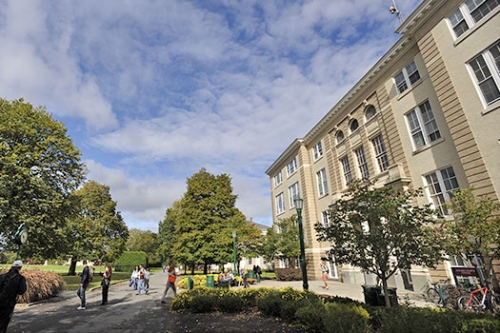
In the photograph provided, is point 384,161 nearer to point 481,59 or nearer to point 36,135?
point 481,59

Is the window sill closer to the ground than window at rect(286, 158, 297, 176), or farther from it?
closer to the ground

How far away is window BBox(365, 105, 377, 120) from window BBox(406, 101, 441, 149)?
12.2ft

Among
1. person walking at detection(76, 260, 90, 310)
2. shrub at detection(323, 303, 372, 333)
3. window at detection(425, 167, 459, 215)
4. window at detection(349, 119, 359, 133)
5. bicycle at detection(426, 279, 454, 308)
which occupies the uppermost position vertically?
window at detection(349, 119, 359, 133)

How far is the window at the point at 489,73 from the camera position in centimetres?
1184

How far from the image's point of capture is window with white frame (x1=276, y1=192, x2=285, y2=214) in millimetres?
35188

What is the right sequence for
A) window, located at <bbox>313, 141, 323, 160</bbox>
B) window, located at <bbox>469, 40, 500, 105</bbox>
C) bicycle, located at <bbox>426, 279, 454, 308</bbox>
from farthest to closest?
window, located at <bbox>313, 141, 323, 160</bbox>, window, located at <bbox>469, 40, 500, 105</bbox>, bicycle, located at <bbox>426, 279, 454, 308</bbox>

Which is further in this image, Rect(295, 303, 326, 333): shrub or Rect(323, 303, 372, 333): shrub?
Rect(295, 303, 326, 333): shrub

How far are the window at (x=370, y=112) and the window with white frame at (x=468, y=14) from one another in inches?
289

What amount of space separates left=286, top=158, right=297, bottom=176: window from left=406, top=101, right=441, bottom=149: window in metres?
16.1

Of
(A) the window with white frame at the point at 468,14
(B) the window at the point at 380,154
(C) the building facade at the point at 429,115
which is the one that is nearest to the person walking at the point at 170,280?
(C) the building facade at the point at 429,115

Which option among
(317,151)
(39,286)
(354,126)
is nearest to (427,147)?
(354,126)

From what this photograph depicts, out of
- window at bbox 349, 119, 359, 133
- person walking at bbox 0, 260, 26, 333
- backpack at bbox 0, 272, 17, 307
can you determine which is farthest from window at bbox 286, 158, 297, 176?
backpack at bbox 0, 272, 17, 307

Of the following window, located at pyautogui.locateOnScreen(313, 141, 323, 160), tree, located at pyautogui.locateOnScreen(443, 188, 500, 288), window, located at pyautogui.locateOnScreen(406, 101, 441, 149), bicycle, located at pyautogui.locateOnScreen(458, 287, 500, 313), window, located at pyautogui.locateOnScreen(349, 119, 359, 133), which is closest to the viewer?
tree, located at pyautogui.locateOnScreen(443, 188, 500, 288)

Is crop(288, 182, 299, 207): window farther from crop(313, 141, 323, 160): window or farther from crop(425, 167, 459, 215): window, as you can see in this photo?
crop(425, 167, 459, 215): window
